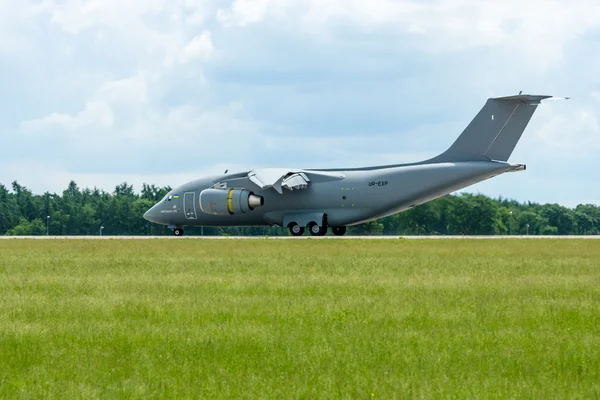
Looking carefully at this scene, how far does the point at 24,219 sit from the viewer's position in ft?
415

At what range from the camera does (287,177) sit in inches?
2131

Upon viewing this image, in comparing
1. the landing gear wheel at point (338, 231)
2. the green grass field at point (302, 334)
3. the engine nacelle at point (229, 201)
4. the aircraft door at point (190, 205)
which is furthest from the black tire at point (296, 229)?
the green grass field at point (302, 334)

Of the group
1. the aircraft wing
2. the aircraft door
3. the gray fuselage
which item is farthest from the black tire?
the aircraft door

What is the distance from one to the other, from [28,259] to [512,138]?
29818mm

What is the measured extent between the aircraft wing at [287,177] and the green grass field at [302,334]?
91.2 ft

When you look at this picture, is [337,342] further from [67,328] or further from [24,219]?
[24,219]

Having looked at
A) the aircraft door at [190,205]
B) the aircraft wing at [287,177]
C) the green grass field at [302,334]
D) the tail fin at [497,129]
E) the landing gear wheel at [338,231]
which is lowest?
the green grass field at [302,334]

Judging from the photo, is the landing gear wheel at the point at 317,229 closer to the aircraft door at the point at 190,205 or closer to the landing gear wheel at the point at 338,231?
the landing gear wheel at the point at 338,231

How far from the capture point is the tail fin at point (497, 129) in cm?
4975

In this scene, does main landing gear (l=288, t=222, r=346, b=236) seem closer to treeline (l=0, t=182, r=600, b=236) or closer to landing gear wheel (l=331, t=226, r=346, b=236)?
landing gear wheel (l=331, t=226, r=346, b=236)

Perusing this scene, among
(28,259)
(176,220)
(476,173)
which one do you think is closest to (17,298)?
(28,259)

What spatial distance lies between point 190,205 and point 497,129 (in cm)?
2076

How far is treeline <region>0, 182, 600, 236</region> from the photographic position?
208 feet

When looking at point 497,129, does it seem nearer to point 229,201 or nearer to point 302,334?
point 229,201
